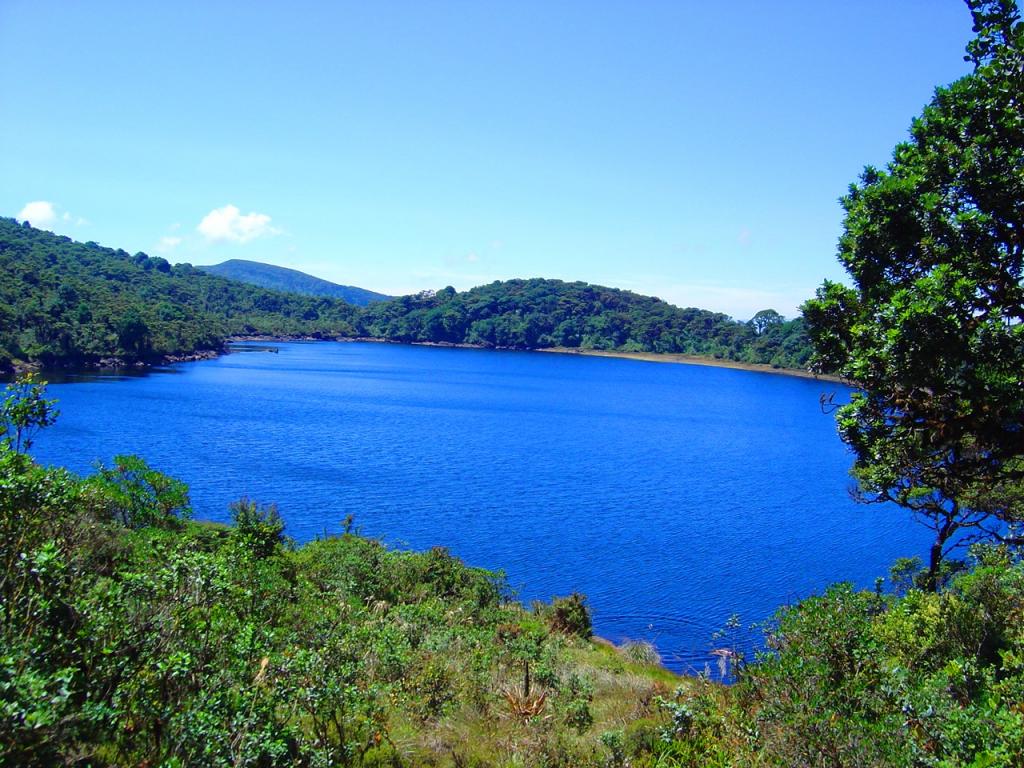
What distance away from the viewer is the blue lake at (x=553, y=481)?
96.5ft

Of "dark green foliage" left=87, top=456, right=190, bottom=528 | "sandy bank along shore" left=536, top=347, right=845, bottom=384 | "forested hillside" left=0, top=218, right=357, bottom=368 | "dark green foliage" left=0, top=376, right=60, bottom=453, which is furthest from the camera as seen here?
"sandy bank along shore" left=536, top=347, right=845, bottom=384

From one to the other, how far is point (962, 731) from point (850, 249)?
7.82 m

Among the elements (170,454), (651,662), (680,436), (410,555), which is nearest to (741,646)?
(651,662)

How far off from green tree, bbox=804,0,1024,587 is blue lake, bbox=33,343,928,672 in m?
12.3

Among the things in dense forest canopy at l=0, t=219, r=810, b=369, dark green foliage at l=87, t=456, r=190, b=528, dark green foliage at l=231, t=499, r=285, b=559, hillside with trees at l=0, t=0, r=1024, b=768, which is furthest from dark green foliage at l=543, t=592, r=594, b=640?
dense forest canopy at l=0, t=219, r=810, b=369

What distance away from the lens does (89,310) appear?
10212cm

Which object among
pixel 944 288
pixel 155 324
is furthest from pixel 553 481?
pixel 155 324

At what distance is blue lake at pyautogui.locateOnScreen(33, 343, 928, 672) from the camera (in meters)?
29.4

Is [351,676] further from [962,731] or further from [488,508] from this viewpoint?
[488,508]

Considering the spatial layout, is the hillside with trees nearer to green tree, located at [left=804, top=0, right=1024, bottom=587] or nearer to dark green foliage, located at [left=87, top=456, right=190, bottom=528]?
green tree, located at [left=804, top=0, right=1024, bottom=587]

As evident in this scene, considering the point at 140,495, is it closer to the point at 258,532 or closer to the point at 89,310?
the point at 258,532

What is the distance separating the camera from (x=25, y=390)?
9.39 m

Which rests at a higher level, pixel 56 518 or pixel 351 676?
pixel 56 518

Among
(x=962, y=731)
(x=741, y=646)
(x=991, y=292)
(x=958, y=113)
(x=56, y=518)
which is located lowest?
(x=741, y=646)
